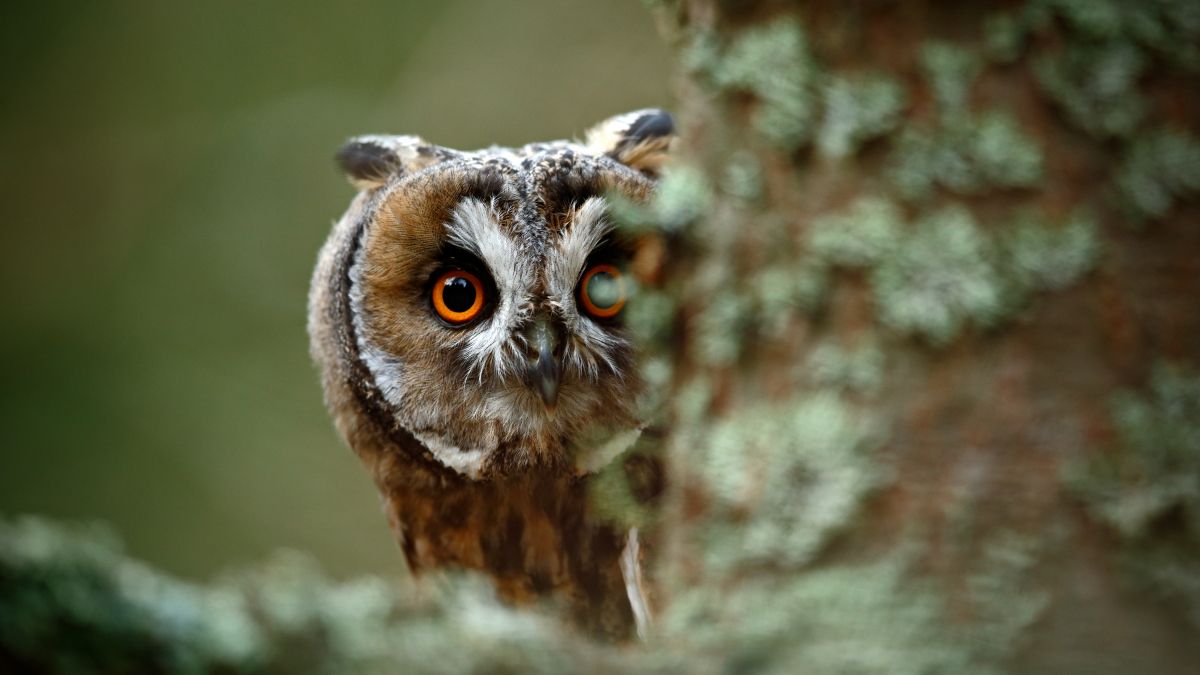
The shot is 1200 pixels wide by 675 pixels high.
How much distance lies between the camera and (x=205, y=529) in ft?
22.0

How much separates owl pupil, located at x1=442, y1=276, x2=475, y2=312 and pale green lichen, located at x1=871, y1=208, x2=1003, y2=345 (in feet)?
4.69

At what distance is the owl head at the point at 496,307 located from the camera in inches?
78.5

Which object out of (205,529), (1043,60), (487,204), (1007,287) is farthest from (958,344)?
(205,529)

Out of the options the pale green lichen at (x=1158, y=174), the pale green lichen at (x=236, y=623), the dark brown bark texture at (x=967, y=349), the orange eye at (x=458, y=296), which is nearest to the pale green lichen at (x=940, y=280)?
the dark brown bark texture at (x=967, y=349)

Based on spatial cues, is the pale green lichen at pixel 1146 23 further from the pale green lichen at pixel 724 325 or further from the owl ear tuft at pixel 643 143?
the owl ear tuft at pixel 643 143

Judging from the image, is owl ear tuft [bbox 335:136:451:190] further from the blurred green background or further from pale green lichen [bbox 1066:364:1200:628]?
the blurred green background

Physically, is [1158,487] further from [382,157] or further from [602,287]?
[382,157]

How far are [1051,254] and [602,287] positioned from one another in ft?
4.30

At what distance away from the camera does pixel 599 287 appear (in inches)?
78.6

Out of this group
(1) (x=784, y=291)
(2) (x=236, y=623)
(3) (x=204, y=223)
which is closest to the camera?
(2) (x=236, y=623)

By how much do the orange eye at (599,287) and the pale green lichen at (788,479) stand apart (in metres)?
1.21

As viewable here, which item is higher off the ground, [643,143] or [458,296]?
[643,143]

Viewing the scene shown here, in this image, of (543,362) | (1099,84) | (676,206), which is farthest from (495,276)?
(1099,84)

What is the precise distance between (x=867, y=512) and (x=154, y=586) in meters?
0.51
